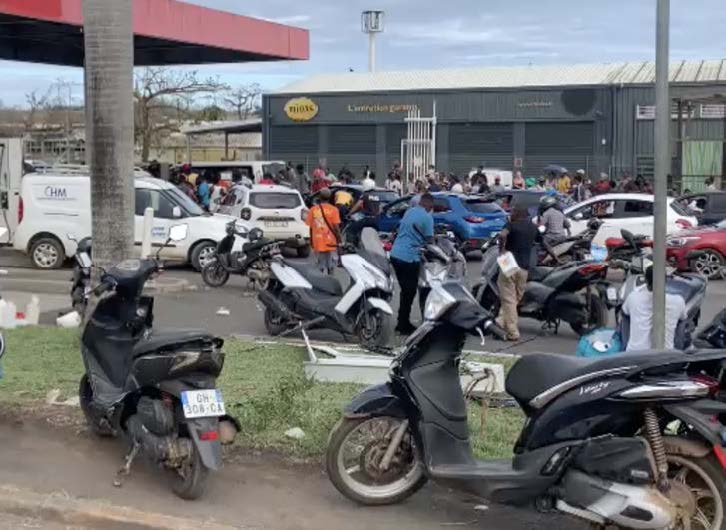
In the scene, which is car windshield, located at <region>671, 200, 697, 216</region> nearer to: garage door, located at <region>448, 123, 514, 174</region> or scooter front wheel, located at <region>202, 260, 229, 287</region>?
scooter front wheel, located at <region>202, 260, 229, 287</region>

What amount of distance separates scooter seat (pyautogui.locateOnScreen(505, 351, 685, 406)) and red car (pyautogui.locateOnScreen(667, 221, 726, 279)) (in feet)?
46.7

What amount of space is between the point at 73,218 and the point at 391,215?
7.45 meters

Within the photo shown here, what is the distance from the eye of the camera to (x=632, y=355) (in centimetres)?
516

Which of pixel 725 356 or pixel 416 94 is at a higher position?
pixel 416 94

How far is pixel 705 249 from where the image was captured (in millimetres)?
19094

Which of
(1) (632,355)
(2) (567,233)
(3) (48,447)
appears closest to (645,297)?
(1) (632,355)

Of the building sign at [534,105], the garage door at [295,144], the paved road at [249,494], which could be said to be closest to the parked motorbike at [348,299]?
the paved road at [249,494]

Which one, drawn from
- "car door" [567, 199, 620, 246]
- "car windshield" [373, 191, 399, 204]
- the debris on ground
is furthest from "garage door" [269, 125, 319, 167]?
the debris on ground

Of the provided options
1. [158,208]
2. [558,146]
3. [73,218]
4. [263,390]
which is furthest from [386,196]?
[558,146]

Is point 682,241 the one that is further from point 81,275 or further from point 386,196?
point 81,275

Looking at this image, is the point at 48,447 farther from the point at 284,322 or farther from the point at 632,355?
the point at 284,322

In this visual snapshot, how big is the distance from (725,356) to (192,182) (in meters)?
27.3

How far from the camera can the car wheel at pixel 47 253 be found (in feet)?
65.7

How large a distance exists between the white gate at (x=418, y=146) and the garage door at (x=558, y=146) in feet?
14.5
